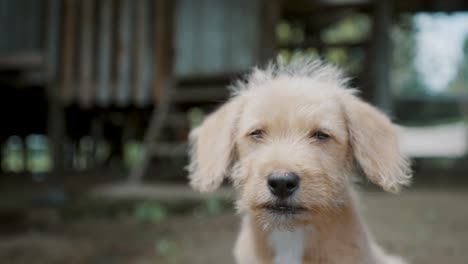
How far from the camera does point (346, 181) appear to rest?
331 cm

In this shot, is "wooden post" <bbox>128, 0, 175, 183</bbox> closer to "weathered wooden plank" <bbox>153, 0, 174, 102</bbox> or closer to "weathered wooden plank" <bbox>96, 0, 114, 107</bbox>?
"weathered wooden plank" <bbox>153, 0, 174, 102</bbox>

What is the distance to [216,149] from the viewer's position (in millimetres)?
3566

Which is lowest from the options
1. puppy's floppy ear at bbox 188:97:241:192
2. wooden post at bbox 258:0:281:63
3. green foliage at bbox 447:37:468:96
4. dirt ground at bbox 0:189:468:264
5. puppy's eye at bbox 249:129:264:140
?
green foliage at bbox 447:37:468:96

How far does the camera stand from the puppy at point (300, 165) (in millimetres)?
2961

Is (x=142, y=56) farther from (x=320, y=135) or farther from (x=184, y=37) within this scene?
(x=320, y=135)

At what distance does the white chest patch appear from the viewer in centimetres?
323

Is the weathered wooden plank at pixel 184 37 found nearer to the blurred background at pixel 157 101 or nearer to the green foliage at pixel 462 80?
the blurred background at pixel 157 101

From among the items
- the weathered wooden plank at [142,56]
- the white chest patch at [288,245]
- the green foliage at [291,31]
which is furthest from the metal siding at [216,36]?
the white chest patch at [288,245]

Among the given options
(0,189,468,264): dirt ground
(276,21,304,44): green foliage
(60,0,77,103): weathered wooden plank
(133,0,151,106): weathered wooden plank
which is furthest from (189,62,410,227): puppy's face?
(276,21,304,44): green foliage

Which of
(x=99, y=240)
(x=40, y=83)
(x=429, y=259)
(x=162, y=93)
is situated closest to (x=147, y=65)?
(x=162, y=93)

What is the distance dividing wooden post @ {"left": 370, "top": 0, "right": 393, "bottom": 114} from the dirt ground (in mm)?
3128

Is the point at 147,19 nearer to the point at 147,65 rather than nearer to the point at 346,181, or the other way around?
the point at 147,65

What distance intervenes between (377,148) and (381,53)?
8211 millimetres

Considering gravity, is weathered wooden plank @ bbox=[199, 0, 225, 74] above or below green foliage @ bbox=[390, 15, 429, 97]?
above
